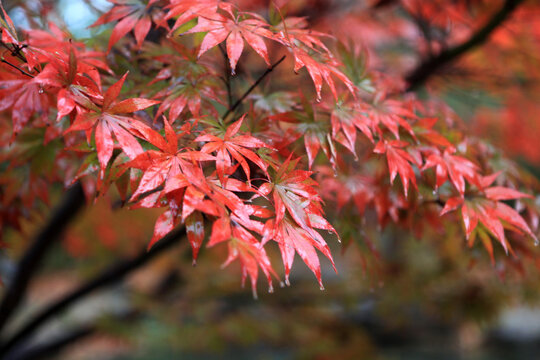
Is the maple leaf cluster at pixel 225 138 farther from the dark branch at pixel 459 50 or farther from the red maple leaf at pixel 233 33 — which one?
the dark branch at pixel 459 50

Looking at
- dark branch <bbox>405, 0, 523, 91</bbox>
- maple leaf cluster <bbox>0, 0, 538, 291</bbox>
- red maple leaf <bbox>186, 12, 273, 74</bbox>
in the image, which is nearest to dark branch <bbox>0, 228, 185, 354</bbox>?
maple leaf cluster <bbox>0, 0, 538, 291</bbox>

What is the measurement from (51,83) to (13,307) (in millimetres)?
1622

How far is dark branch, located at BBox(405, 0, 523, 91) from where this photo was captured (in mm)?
2076

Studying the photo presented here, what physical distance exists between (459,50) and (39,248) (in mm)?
2448

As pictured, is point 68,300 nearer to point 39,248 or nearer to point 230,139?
point 39,248

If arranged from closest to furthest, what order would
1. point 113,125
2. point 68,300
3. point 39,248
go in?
point 113,125
point 68,300
point 39,248

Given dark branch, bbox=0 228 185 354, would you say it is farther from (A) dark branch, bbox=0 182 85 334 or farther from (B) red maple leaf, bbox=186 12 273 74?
(B) red maple leaf, bbox=186 12 273 74

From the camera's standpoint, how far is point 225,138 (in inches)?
36.9

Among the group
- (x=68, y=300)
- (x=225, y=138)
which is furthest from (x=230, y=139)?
(x=68, y=300)

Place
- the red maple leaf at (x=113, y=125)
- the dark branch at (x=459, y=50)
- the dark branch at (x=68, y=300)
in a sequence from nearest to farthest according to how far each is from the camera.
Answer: the red maple leaf at (x=113, y=125), the dark branch at (x=68, y=300), the dark branch at (x=459, y=50)

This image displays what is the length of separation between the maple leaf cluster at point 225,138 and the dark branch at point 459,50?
736 millimetres

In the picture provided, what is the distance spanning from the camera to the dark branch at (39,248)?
2.04m

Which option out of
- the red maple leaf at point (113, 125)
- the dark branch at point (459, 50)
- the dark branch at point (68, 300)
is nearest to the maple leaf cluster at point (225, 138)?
the red maple leaf at point (113, 125)

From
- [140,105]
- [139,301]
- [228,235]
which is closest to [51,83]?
[140,105]
